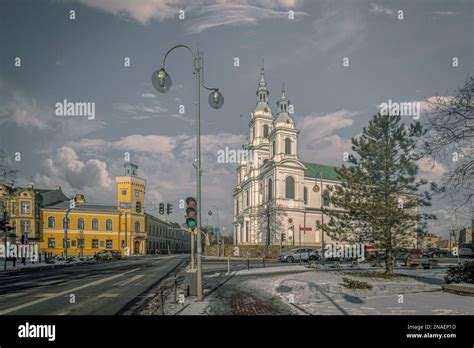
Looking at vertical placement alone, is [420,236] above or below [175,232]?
above

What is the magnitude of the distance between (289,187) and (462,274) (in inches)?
2216

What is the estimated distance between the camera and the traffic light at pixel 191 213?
39.5ft

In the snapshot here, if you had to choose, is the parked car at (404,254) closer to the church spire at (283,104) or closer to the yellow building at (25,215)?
the church spire at (283,104)

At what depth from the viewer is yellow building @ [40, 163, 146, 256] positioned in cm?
7019

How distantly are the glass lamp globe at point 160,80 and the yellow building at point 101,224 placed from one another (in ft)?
184

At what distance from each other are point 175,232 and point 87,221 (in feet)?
190
